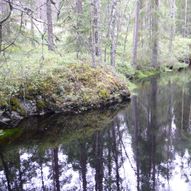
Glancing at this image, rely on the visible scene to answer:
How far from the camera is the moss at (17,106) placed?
1116cm

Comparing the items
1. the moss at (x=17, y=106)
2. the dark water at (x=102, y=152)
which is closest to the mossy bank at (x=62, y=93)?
the moss at (x=17, y=106)

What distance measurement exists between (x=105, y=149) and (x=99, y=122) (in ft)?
8.94

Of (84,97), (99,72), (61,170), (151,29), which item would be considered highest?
(151,29)

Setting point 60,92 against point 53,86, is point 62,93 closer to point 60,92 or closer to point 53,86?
point 60,92

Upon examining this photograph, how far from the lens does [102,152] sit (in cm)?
809

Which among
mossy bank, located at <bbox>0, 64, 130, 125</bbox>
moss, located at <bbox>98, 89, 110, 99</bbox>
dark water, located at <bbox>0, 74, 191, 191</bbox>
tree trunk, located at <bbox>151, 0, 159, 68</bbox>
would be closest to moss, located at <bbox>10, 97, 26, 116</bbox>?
mossy bank, located at <bbox>0, 64, 130, 125</bbox>

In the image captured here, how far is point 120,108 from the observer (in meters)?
13.2

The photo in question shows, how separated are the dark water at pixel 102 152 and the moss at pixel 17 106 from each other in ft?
1.95

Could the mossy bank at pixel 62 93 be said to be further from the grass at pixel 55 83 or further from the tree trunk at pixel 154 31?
the tree trunk at pixel 154 31

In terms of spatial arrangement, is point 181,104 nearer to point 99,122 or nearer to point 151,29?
point 99,122

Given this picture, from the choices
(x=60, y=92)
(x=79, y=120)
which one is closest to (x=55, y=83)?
(x=60, y=92)

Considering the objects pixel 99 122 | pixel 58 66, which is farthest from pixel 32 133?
pixel 58 66

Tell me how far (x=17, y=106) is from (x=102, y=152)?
15.2 feet

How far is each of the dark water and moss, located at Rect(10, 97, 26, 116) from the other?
60 cm
